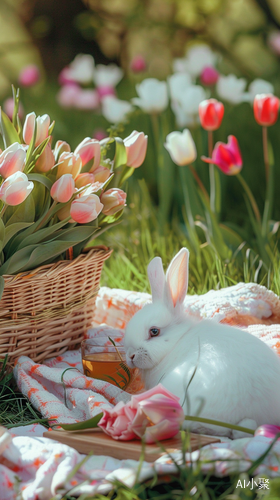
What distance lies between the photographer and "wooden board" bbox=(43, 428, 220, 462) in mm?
835

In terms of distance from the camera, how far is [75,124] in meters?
3.39

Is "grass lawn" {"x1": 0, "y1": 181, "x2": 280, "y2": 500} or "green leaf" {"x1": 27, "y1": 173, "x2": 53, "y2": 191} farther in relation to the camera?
"green leaf" {"x1": 27, "y1": 173, "x2": 53, "y2": 191}

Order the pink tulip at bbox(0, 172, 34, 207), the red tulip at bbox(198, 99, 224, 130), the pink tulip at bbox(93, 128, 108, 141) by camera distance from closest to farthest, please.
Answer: the pink tulip at bbox(0, 172, 34, 207) → the red tulip at bbox(198, 99, 224, 130) → the pink tulip at bbox(93, 128, 108, 141)

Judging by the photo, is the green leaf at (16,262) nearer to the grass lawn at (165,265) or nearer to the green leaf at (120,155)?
the grass lawn at (165,265)

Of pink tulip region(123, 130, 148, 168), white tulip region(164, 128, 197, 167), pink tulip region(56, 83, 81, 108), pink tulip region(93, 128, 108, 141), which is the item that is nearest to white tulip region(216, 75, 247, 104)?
white tulip region(164, 128, 197, 167)

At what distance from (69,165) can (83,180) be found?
2.3 inches

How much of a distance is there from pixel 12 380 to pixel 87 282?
0.36 m

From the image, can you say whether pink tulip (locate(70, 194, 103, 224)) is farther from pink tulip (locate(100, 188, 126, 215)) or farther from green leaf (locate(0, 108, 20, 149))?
green leaf (locate(0, 108, 20, 149))

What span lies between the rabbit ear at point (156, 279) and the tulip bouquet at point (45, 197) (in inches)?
8.0

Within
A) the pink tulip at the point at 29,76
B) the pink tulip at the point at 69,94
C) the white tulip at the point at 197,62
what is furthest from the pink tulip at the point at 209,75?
the pink tulip at the point at 29,76

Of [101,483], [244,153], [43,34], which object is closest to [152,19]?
[43,34]

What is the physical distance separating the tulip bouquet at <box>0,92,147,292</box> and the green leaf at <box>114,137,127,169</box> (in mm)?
75

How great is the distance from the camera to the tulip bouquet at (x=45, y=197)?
1.22m

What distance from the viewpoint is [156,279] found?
4.13 feet
